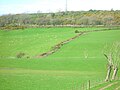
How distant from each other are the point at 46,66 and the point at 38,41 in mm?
42067

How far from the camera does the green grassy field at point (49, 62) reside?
44.5m

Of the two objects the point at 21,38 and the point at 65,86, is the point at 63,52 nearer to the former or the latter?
the point at 21,38

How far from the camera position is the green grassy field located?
44.5 meters

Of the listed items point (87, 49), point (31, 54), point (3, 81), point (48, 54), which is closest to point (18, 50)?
point (31, 54)

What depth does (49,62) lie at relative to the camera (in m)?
68.7

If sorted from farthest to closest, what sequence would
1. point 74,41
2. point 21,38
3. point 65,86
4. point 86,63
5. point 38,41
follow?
point 21,38 → point 38,41 → point 74,41 → point 86,63 → point 65,86

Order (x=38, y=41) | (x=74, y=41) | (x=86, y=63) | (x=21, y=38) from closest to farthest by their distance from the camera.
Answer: (x=86, y=63)
(x=74, y=41)
(x=38, y=41)
(x=21, y=38)

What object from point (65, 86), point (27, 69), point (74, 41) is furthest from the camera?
point (74, 41)

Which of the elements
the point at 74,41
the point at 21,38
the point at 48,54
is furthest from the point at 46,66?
the point at 21,38

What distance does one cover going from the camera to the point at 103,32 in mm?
116312

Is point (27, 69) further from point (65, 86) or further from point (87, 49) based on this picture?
point (87, 49)

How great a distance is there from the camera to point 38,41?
106 m

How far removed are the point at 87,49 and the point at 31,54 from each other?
1415 centimetres

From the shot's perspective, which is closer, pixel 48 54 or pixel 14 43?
pixel 48 54
